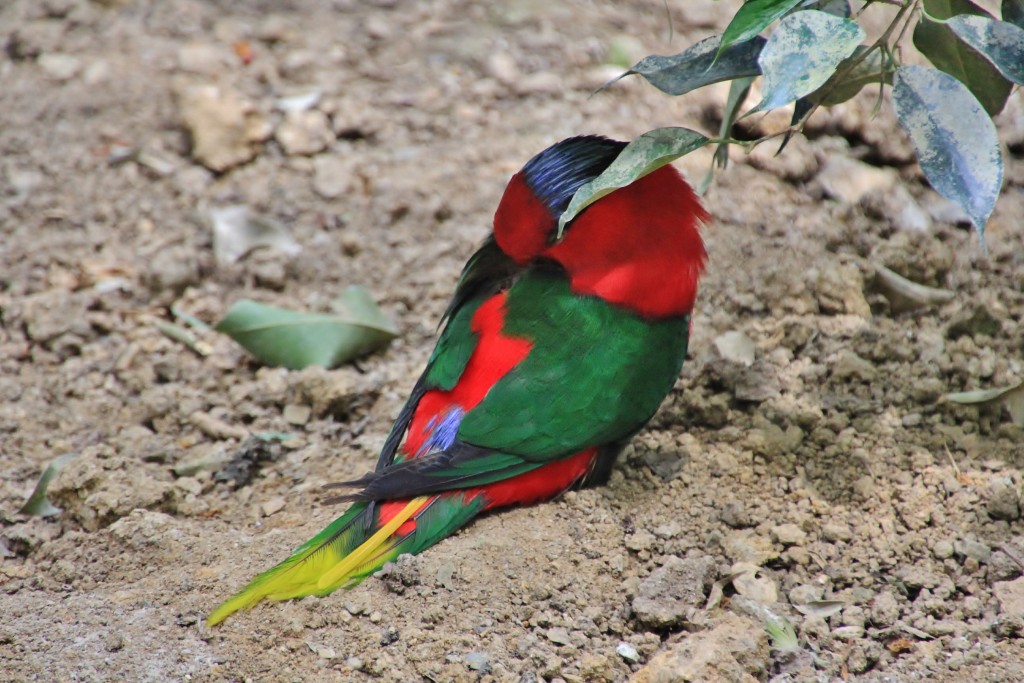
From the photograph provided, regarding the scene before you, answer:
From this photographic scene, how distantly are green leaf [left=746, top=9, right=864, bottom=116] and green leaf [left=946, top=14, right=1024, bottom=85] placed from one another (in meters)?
0.27

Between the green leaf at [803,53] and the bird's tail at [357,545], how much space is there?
4.14ft

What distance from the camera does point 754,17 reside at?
1938mm

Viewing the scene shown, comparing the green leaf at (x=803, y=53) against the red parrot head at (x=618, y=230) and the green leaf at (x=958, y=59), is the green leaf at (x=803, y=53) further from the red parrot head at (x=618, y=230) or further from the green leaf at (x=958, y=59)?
the red parrot head at (x=618, y=230)

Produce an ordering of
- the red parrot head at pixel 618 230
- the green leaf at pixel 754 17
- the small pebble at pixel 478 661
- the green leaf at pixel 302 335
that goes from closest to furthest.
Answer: the green leaf at pixel 754 17 → the small pebble at pixel 478 661 → the red parrot head at pixel 618 230 → the green leaf at pixel 302 335

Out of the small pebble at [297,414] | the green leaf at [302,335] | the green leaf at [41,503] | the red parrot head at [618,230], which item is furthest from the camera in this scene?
the green leaf at [302,335]

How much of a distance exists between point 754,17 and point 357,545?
1428 millimetres

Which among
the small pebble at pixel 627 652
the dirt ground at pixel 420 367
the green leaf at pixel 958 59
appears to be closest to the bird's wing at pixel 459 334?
the dirt ground at pixel 420 367

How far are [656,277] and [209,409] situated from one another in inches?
57.3

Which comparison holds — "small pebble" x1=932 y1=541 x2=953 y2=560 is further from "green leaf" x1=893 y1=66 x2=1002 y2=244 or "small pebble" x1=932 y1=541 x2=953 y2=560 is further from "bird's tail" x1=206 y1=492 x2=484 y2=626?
"bird's tail" x1=206 y1=492 x2=484 y2=626

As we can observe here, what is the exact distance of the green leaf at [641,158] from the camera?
2.06m

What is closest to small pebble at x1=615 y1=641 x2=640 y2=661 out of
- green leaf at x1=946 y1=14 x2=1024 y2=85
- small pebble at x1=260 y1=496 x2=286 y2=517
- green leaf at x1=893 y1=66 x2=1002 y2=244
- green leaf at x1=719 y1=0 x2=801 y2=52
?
small pebble at x1=260 y1=496 x2=286 y2=517

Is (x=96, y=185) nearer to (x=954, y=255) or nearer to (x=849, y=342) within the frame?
(x=849, y=342)

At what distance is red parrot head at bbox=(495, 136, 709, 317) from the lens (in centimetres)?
266

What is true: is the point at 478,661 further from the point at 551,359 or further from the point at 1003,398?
the point at 1003,398
